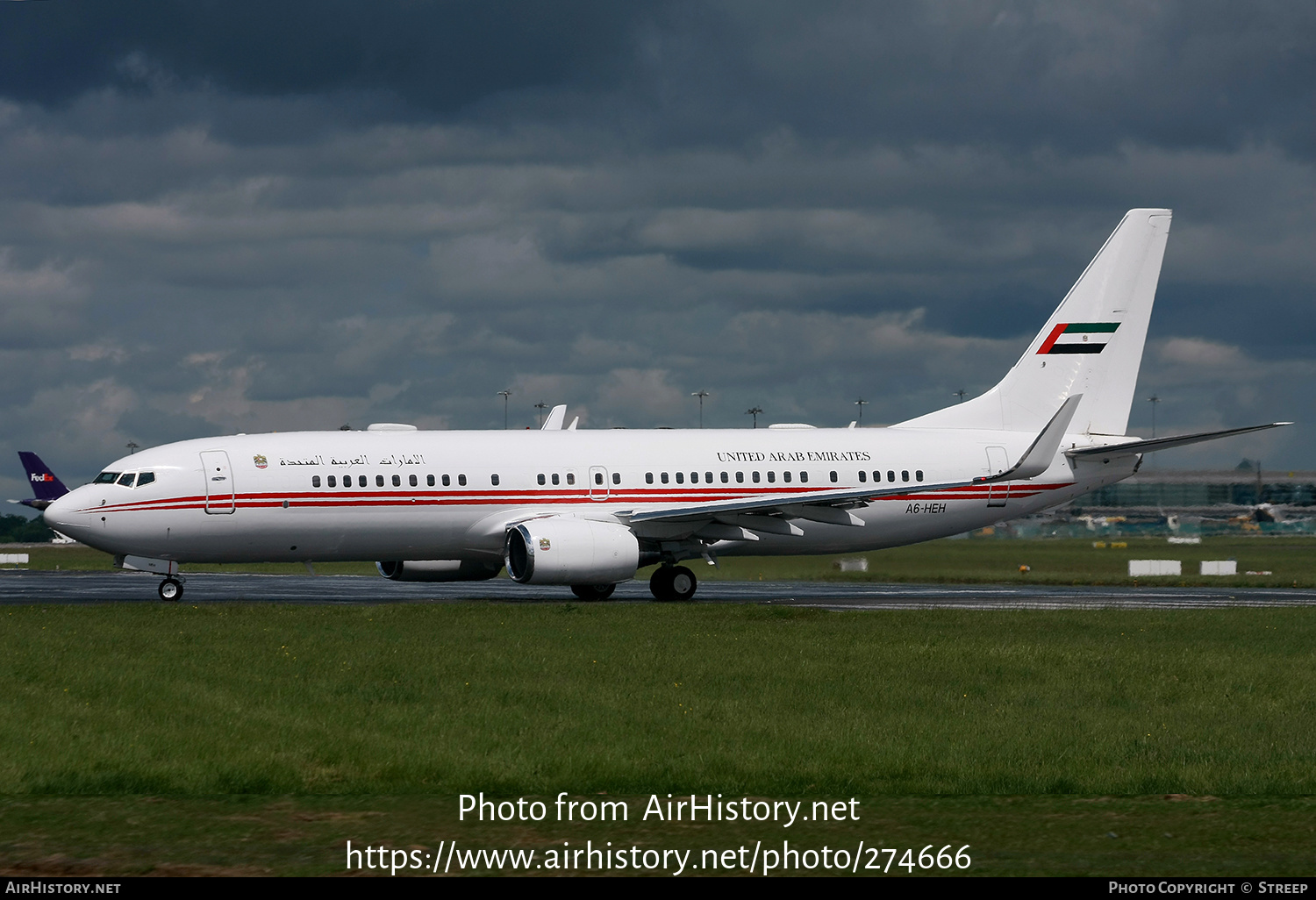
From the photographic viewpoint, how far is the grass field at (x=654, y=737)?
35.5ft

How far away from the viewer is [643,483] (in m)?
38.8

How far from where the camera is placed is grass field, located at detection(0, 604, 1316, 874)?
10828mm

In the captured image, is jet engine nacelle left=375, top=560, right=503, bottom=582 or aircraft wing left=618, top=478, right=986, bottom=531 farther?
jet engine nacelle left=375, top=560, right=503, bottom=582

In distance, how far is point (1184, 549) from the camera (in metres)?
86.9

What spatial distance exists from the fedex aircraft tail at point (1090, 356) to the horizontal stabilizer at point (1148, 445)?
181 cm

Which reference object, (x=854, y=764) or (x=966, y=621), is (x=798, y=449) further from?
(x=854, y=764)

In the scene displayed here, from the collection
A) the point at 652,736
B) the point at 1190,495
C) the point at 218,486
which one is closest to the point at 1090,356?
the point at 218,486

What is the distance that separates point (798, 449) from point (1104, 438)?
978cm

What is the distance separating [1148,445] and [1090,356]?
4.03 m

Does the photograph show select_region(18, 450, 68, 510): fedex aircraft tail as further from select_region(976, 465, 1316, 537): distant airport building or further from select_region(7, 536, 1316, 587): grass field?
select_region(976, 465, 1316, 537): distant airport building

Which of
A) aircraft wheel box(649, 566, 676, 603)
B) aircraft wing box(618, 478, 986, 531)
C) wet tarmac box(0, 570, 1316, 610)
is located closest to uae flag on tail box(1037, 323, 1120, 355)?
wet tarmac box(0, 570, 1316, 610)

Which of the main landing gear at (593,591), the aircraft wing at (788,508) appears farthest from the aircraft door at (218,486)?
the aircraft wing at (788,508)

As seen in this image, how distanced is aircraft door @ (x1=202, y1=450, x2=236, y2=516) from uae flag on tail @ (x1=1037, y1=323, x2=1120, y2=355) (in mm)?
23556
